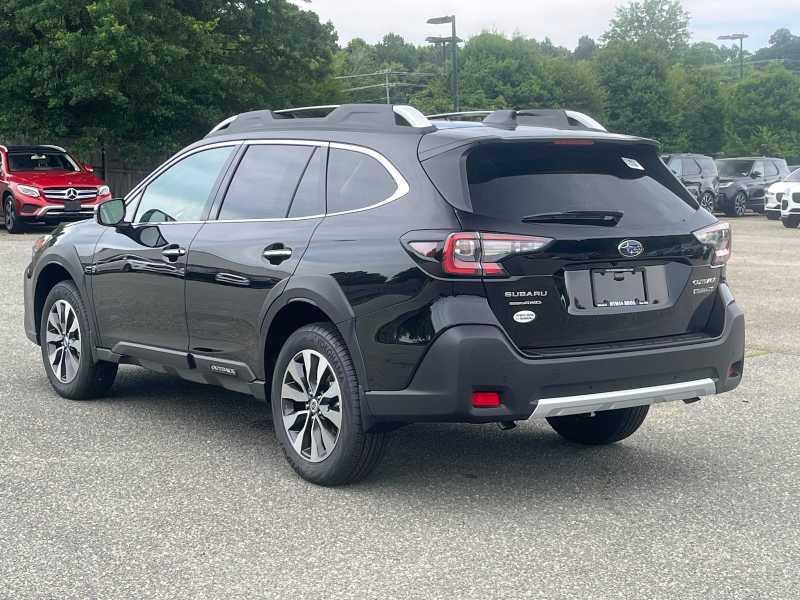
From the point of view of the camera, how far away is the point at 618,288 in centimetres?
510

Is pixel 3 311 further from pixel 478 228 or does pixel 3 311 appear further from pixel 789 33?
pixel 789 33

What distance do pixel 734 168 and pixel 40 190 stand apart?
22.5m

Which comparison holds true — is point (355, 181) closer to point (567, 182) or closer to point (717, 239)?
point (567, 182)

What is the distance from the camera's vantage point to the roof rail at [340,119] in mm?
5438

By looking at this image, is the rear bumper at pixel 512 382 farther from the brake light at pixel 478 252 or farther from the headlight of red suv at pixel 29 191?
the headlight of red suv at pixel 29 191

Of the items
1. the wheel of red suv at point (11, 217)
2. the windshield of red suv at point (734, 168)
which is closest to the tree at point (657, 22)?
the windshield of red suv at point (734, 168)

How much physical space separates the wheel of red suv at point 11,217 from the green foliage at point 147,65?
6.50 meters

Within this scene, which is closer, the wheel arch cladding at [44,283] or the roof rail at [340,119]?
the roof rail at [340,119]

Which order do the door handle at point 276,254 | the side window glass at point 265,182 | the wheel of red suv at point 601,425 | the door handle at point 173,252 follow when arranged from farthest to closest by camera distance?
the door handle at point 173,252, the wheel of red suv at point 601,425, the side window glass at point 265,182, the door handle at point 276,254

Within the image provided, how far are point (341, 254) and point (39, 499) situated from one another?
1.68m

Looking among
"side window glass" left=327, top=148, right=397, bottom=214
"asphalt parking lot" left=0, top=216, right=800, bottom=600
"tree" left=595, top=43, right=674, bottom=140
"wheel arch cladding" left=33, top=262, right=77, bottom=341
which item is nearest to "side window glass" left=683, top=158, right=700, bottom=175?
"asphalt parking lot" left=0, top=216, right=800, bottom=600

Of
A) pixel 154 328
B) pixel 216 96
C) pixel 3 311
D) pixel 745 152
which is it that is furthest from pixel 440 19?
pixel 154 328

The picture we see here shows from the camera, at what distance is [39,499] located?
5125 millimetres

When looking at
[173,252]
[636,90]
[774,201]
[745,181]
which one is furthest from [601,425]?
[636,90]
